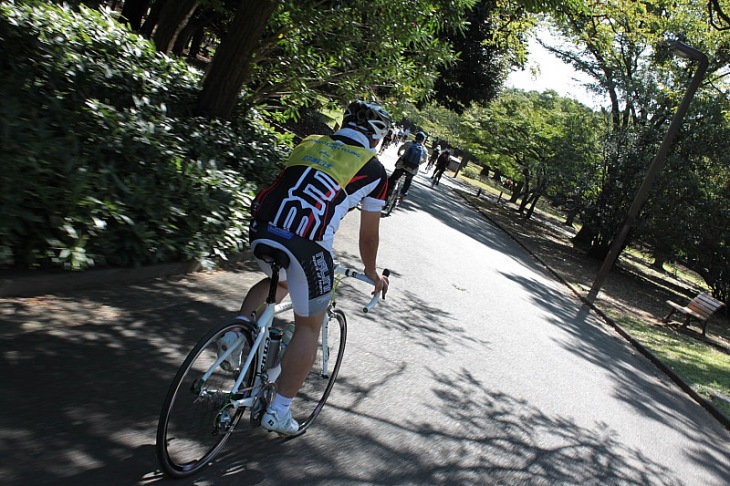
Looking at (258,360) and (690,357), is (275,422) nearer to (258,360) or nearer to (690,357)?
(258,360)

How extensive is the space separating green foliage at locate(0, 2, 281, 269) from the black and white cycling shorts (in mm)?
2331

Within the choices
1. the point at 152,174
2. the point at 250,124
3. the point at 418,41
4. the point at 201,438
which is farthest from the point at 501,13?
the point at 201,438

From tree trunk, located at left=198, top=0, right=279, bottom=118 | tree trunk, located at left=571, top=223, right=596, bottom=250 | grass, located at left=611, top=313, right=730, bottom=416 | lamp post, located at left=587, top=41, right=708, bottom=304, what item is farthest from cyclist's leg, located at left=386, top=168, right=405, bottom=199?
tree trunk, located at left=571, top=223, right=596, bottom=250

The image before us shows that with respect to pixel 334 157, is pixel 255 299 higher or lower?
lower

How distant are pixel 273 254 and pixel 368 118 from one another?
96cm

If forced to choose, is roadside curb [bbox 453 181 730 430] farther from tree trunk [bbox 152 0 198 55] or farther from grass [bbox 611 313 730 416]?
tree trunk [bbox 152 0 198 55]

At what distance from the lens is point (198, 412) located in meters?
3.04

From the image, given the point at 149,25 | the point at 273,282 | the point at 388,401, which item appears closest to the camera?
the point at 273,282

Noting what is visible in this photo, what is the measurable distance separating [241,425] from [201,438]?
63 cm

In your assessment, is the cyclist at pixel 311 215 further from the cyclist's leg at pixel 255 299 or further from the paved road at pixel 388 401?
the paved road at pixel 388 401

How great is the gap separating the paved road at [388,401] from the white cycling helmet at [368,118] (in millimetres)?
2071

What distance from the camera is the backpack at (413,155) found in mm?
13992

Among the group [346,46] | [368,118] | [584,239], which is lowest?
[368,118]

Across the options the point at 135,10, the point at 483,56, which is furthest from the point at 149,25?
the point at 483,56
